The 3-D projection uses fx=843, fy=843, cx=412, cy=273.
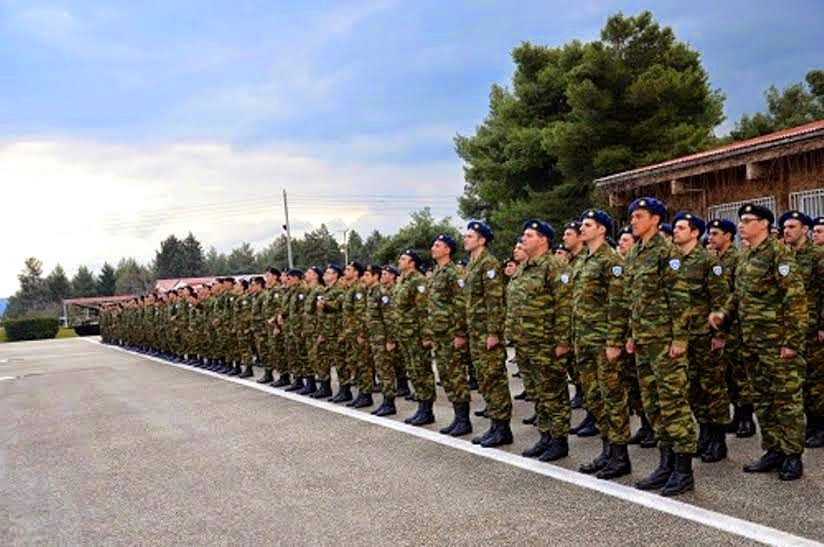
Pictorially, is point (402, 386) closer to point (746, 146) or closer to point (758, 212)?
point (758, 212)

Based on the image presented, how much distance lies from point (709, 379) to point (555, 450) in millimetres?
1221

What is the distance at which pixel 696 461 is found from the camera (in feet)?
19.5

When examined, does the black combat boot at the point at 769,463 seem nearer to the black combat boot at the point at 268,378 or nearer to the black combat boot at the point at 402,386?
the black combat boot at the point at 402,386

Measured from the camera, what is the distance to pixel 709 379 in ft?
19.5

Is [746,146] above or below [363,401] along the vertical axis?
above

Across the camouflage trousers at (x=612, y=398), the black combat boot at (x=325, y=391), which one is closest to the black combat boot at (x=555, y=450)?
the camouflage trousers at (x=612, y=398)

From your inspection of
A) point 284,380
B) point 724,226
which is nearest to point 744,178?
point 724,226

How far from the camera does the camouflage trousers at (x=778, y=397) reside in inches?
207

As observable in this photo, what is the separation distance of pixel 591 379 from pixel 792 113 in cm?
3215

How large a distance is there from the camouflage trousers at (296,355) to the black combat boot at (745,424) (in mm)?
6152

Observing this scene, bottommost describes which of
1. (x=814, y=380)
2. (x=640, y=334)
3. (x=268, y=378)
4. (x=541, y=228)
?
(x=268, y=378)

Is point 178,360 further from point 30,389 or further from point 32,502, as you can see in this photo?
point 32,502

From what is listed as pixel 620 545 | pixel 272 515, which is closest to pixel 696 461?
pixel 620 545

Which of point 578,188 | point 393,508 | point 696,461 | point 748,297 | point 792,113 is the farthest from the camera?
point 792,113
